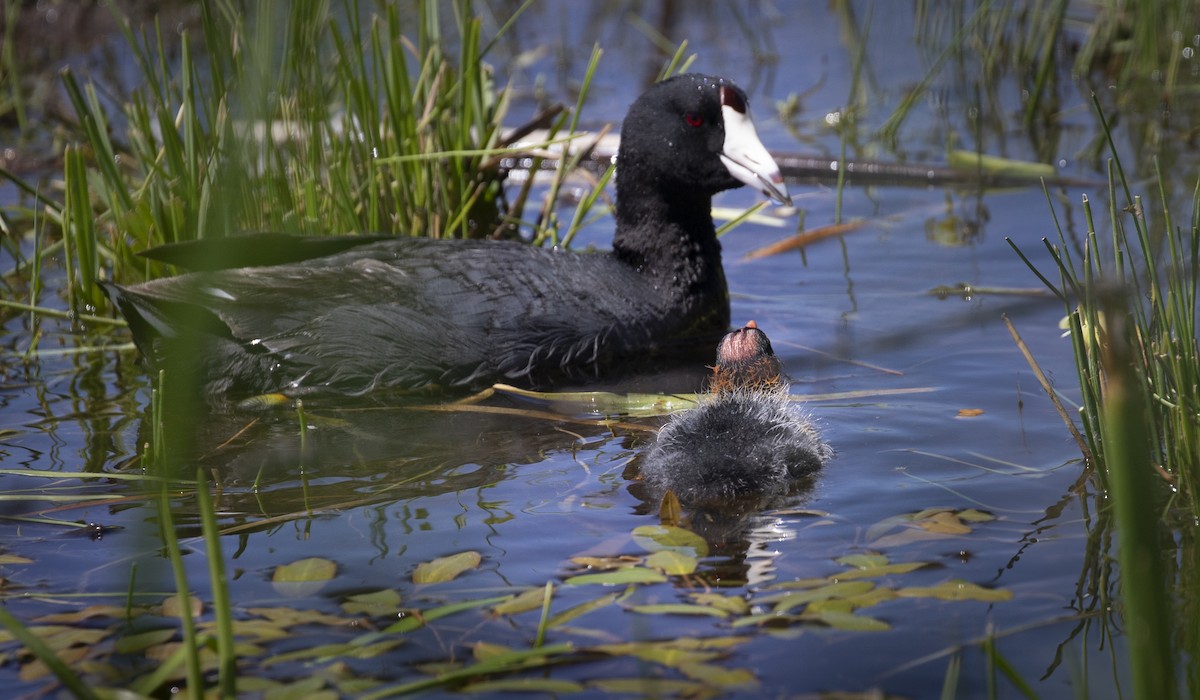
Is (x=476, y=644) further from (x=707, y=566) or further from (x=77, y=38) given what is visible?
(x=77, y=38)

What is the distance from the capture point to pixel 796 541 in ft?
9.23

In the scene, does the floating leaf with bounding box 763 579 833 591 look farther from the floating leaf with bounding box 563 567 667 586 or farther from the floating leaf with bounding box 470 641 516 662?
the floating leaf with bounding box 470 641 516 662

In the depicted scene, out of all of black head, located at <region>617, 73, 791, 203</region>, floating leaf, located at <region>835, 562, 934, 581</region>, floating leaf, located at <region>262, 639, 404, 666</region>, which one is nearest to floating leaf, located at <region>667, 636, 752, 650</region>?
floating leaf, located at <region>835, 562, 934, 581</region>

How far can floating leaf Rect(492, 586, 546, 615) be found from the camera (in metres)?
2.49

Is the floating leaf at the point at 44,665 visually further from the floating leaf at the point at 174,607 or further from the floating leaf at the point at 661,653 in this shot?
the floating leaf at the point at 661,653

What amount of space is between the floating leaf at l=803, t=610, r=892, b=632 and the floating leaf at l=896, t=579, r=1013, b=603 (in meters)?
0.14

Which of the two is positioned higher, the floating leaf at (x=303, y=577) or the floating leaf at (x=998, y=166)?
the floating leaf at (x=998, y=166)

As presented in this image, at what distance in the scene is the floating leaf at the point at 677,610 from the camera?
245 cm

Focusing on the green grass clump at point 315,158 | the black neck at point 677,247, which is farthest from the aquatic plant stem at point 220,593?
the black neck at point 677,247

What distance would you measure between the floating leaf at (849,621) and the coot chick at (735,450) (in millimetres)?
674

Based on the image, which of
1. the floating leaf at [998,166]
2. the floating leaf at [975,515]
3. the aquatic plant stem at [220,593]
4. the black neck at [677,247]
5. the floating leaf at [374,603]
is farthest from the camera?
the floating leaf at [998,166]

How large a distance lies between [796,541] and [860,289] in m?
2.32

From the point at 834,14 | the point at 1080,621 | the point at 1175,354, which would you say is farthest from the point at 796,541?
the point at 834,14

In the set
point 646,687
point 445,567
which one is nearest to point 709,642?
point 646,687
